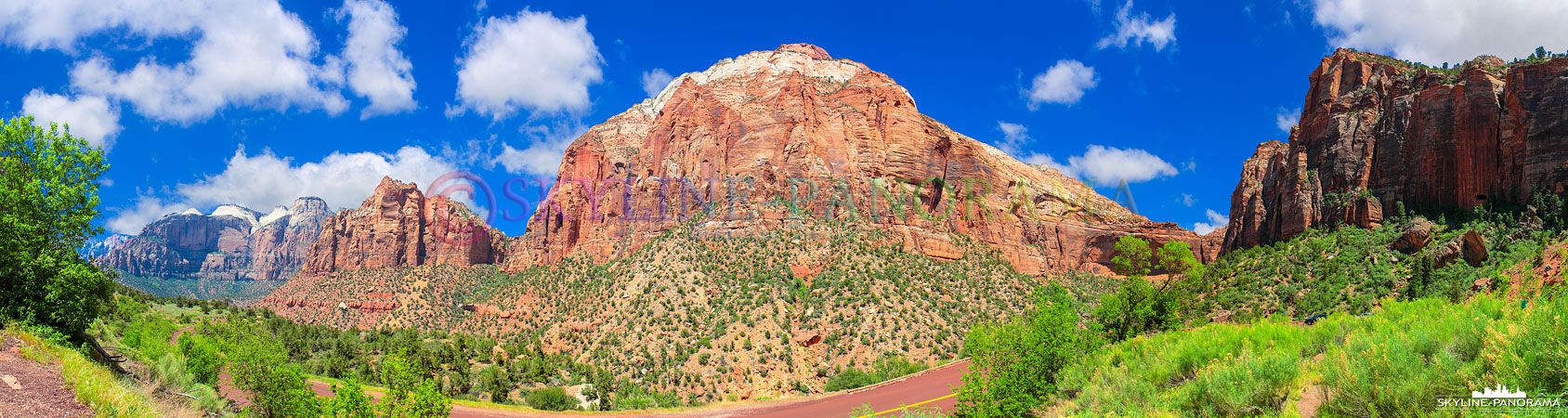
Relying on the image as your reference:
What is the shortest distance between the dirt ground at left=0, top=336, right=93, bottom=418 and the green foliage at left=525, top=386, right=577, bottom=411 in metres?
22.8

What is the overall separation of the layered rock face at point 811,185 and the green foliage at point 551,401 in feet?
111

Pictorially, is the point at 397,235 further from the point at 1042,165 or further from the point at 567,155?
the point at 1042,165

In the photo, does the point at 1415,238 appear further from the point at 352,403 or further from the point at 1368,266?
the point at 352,403

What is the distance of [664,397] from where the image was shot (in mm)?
39469

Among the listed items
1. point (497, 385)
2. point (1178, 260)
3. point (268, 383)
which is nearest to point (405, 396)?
point (268, 383)

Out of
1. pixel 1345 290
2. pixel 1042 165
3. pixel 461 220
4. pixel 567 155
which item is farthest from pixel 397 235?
pixel 1345 290

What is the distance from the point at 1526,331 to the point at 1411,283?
37364mm

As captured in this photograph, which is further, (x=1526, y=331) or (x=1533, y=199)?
(x=1533, y=199)

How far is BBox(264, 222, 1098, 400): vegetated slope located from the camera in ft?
152

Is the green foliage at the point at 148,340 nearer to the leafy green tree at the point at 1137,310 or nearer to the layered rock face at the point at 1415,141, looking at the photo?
the leafy green tree at the point at 1137,310

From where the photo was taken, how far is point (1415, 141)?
4881cm

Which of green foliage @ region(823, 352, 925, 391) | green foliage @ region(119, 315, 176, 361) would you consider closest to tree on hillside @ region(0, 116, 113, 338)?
green foliage @ region(119, 315, 176, 361)

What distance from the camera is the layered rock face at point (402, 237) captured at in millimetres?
117875

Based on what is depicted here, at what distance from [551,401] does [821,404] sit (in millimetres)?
14315
